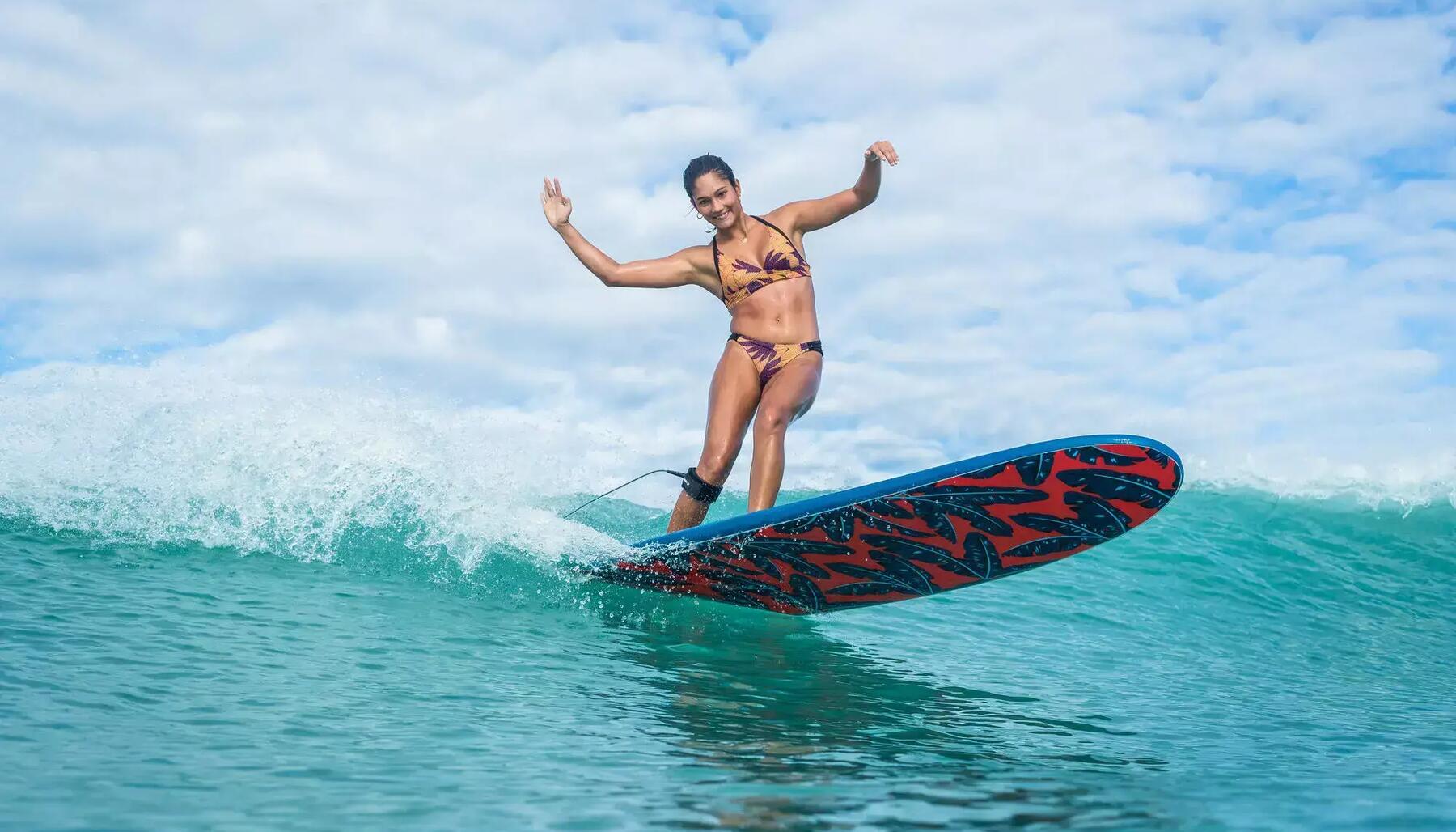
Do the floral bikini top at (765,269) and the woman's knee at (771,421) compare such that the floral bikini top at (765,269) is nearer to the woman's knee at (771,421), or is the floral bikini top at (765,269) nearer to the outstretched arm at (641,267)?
the outstretched arm at (641,267)

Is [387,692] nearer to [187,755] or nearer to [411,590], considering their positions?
[187,755]

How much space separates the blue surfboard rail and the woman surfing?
1.39 feet

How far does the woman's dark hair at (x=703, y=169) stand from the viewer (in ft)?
17.7

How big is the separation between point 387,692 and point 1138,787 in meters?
2.53

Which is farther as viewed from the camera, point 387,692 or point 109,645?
point 109,645

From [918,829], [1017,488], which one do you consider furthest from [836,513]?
[918,829]

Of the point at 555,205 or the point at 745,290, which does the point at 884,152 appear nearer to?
the point at 745,290

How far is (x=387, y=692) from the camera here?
3.62 meters

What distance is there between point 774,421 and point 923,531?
0.96 meters

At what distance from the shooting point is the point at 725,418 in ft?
18.0

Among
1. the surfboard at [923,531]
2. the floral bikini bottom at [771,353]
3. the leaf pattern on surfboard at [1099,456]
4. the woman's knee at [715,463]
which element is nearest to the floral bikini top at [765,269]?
the floral bikini bottom at [771,353]

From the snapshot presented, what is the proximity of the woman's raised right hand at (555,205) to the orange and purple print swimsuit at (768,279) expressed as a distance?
0.90 meters

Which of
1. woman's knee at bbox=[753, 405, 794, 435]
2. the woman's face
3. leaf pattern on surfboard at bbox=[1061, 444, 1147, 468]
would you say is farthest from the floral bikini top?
leaf pattern on surfboard at bbox=[1061, 444, 1147, 468]

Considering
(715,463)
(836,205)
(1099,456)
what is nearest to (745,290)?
(836,205)
